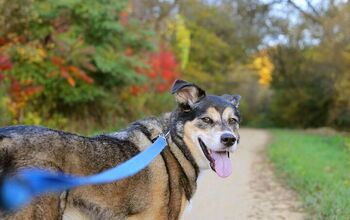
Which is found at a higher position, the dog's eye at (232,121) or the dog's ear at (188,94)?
the dog's ear at (188,94)

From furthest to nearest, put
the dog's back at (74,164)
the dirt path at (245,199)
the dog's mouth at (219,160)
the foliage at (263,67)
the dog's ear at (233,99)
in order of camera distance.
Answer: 1. the foliage at (263,67)
2. the dirt path at (245,199)
3. the dog's ear at (233,99)
4. the dog's mouth at (219,160)
5. the dog's back at (74,164)

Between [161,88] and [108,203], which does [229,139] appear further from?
[161,88]

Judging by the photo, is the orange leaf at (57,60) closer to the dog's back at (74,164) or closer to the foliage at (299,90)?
the dog's back at (74,164)

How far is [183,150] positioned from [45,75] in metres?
12.2

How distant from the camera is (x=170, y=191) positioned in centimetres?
449

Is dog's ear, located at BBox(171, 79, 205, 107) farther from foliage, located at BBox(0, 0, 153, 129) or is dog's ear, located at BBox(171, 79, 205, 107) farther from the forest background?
foliage, located at BBox(0, 0, 153, 129)

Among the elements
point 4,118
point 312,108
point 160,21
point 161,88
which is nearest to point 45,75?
point 4,118

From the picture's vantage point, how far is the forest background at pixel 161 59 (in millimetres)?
15727

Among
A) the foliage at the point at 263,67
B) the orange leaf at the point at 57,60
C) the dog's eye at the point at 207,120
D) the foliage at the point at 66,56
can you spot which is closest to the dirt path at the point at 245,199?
the dog's eye at the point at 207,120

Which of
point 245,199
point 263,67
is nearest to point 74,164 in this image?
point 245,199

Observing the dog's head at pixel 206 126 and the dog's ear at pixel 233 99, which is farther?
the dog's ear at pixel 233 99

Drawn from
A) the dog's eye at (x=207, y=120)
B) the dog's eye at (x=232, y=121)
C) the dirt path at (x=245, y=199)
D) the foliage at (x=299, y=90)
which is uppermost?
the dog's eye at (x=207, y=120)

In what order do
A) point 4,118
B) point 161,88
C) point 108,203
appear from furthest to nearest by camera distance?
1. point 161,88
2. point 4,118
3. point 108,203

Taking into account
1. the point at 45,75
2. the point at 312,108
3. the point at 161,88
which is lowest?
the point at 312,108
